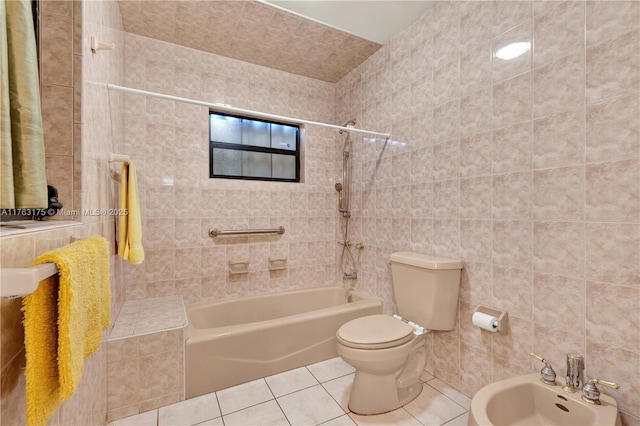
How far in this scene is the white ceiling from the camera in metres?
1.91

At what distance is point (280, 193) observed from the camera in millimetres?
2740

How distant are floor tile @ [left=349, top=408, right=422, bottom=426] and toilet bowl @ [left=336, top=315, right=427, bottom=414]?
24 mm

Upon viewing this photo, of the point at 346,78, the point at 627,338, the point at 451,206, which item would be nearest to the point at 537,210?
the point at 451,206

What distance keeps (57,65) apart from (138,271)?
5.53 ft

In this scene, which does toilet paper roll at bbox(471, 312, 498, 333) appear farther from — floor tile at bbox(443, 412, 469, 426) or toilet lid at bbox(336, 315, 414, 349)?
floor tile at bbox(443, 412, 469, 426)

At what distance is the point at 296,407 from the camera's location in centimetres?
164

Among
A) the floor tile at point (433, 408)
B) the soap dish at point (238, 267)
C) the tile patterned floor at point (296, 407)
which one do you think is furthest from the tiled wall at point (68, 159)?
the floor tile at point (433, 408)

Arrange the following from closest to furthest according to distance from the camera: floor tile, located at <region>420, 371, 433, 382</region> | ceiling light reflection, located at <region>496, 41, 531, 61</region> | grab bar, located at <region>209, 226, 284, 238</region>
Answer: ceiling light reflection, located at <region>496, 41, 531, 61</region>, floor tile, located at <region>420, 371, 433, 382</region>, grab bar, located at <region>209, 226, 284, 238</region>

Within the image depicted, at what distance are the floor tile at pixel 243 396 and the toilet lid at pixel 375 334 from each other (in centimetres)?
64

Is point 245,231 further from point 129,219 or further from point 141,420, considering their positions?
point 141,420

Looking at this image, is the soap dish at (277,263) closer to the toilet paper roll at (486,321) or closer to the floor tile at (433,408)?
the floor tile at (433,408)

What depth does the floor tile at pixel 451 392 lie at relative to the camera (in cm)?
167

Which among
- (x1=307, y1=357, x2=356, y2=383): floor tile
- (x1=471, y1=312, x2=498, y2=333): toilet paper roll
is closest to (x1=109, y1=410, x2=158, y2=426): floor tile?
(x1=307, y1=357, x2=356, y2=383): floor tile

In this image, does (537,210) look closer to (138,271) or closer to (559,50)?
(559,50)
